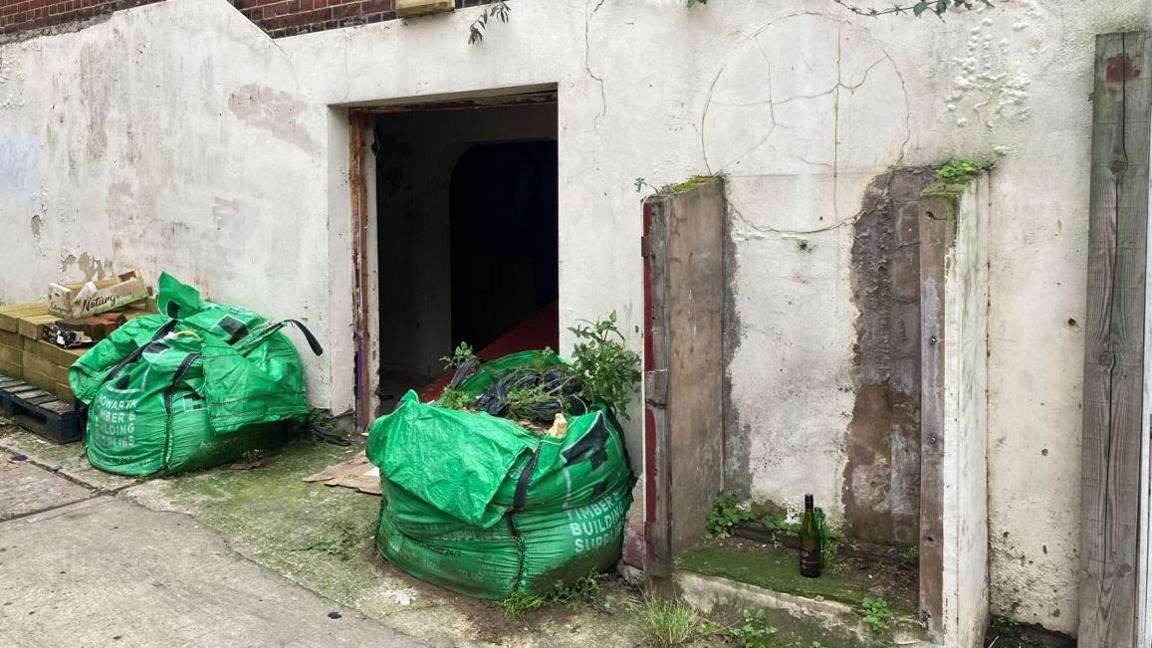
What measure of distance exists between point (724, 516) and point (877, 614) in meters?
0.96

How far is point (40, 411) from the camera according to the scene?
644 centimetres

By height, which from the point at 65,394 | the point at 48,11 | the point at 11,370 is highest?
the point at 48,11

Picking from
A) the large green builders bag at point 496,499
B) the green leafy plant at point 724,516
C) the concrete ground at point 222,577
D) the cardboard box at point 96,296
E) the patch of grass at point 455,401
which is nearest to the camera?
the concrete ground at point 222,577

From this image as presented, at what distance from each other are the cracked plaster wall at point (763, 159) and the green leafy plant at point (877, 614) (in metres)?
0.65

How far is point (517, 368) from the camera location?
493 centimetres

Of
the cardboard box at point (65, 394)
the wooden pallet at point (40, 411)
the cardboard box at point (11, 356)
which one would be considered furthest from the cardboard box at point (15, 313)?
the cardboard box at point (65, 394)

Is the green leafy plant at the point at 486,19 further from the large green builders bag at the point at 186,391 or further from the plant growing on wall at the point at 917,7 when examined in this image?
the large green builders bag at the point at 186,391

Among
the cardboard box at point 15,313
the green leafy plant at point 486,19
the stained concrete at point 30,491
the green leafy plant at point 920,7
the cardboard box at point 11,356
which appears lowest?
the stained concrete at point 30,491

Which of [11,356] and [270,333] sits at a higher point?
[270,333]

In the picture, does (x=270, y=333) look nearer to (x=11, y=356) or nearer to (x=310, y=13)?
(x=310, y=13)

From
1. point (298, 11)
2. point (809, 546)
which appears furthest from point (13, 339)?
point (809, 546)

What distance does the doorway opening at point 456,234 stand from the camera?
837cm

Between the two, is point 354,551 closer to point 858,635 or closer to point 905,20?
point 858,635

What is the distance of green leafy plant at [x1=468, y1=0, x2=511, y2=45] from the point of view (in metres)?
5.12
